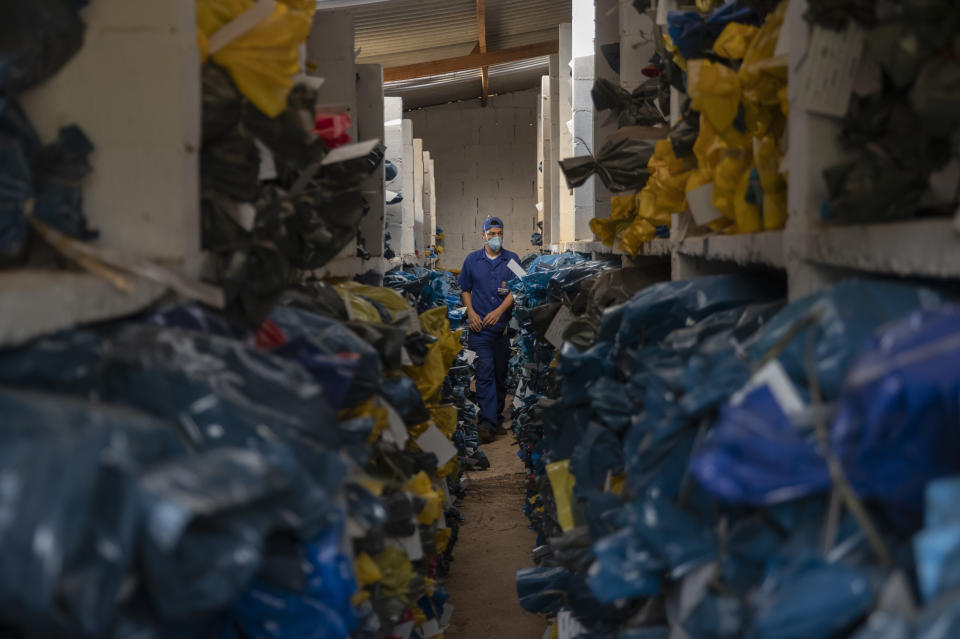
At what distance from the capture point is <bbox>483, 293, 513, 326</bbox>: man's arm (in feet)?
26.1

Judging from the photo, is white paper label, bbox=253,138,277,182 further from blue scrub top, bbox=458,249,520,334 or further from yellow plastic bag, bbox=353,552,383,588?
blue scrub top, bbox=458,249,520,334

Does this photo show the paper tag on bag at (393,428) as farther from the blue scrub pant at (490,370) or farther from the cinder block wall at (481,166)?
the cinder block wall at (481,166)

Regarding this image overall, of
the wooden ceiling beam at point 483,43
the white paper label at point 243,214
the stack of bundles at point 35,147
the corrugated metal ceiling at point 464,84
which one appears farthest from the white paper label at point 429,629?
the corrugated metal ceiling at point 464,84

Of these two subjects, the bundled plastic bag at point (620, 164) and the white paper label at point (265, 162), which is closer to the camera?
the white paper label at point (265, 162)

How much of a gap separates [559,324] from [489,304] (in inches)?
160

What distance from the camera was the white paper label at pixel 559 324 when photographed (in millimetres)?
4027

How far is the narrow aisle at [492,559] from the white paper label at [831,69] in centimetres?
324

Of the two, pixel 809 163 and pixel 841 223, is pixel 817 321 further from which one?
pixel 809 163

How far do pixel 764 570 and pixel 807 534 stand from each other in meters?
0.13

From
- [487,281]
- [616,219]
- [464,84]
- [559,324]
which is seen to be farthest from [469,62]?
[616,219]

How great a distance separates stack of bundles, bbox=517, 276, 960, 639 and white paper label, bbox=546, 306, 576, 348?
1994 millimetres

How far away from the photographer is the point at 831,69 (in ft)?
5.28

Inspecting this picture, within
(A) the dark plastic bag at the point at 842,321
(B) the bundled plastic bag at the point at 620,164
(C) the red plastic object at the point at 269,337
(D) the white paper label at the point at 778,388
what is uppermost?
(B) the bundled plastic bag at the point at 620,164

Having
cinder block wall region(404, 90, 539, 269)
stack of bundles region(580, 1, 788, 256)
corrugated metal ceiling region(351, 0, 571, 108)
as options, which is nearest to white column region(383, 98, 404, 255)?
corrugated metal ceiling region(351, 0, 571, 108)
